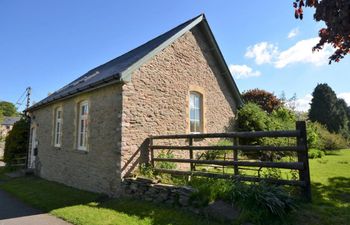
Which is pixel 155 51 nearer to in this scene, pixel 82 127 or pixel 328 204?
pixel 82 127

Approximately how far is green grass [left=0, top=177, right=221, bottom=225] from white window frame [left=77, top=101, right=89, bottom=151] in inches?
73.8

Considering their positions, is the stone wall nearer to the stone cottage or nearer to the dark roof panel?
the stone cottage

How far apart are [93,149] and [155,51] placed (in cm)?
429

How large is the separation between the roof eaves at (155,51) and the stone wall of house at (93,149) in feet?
1.66

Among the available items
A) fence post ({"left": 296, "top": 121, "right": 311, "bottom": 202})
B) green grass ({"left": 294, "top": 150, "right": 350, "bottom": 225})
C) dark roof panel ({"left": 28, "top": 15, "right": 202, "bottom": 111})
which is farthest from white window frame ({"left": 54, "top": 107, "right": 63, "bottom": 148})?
green grass ({"left": 294, "top": 150, "right": 350, "bottom": 225})

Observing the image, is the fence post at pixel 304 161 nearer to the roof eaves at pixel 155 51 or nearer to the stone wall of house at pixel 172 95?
the stone wall of house at pixel 172 95

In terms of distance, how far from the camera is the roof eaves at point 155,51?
813 centimetres

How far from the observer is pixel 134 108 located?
845 centimetres

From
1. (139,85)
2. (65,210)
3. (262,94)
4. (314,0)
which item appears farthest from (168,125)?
(262,94)

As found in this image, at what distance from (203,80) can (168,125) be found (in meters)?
3.37

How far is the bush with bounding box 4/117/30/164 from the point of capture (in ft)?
59.2

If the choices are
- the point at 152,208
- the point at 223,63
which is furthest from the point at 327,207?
the point at 223,63

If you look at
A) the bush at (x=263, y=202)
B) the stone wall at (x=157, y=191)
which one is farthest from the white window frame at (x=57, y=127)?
the bush at (x=263, y=202)

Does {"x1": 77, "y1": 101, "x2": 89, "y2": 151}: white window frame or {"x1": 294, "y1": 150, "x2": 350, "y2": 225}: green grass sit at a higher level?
{"x1": 77, "y1": 101, "x2": 89, "y2": 151}: white window frame
